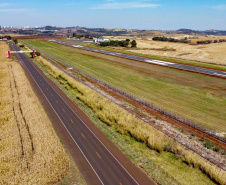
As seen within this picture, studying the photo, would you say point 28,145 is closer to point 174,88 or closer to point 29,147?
point 29,147

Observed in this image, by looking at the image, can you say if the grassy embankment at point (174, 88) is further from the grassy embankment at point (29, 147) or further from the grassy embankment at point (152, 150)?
the grassy embankment at point (29, 147)

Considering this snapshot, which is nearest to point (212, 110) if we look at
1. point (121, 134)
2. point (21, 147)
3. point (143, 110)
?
point (143, 110)

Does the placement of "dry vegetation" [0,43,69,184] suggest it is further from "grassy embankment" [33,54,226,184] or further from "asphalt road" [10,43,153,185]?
"grassy embankment" [33,54,226,184]

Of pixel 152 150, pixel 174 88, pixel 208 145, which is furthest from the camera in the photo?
pixel 174 88

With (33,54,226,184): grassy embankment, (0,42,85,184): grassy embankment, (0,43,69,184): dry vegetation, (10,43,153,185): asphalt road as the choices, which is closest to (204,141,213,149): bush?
(33,54,226,184): grassy embankment

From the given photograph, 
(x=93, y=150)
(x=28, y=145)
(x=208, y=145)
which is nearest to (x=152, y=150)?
(x=208, y=145)

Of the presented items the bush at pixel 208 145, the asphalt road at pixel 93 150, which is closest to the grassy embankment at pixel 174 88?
the bush at pixel 208 145
